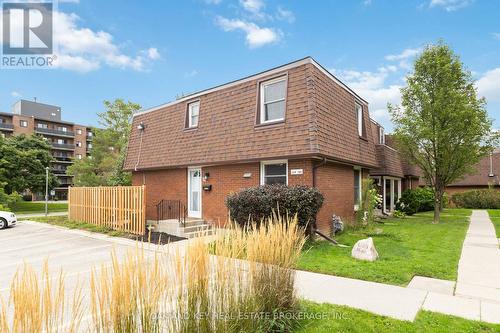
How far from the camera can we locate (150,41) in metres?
15.2

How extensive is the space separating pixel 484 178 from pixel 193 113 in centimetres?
2902

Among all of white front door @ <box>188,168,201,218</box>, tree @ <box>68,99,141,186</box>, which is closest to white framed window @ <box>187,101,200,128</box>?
white front door @ <box>188,168,201,218</box>

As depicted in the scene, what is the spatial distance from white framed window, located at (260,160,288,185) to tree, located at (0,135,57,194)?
25.5 metres

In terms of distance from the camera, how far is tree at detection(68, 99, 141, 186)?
1128 inches

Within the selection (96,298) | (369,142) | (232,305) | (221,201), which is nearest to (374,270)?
(232,305)

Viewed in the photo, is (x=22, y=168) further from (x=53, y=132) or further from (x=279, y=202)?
(x=53, y=132)

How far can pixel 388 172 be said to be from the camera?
15.9 meters

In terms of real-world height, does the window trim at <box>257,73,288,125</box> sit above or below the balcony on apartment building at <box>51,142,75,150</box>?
below

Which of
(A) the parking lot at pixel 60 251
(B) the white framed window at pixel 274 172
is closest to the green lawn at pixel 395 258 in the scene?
(B) the white framed window at pixel 274 172

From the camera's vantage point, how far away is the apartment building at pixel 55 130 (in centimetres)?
5722

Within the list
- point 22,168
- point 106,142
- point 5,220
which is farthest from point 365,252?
point 22,168

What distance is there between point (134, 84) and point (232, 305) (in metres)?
20.4

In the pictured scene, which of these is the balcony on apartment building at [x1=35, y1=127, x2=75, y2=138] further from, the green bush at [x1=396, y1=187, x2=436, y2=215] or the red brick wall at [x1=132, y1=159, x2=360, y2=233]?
the green bush at [x1=396, y1=187, x2=436, y2=215]

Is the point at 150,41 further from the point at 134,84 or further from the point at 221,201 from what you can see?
the point at 221,201
